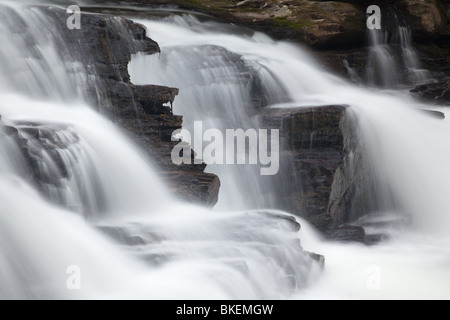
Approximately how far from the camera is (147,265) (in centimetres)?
578

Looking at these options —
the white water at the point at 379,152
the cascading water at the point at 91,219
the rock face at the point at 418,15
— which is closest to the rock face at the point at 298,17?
the white water at the point at 379,152

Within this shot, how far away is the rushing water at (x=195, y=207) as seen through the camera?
554 centimetres

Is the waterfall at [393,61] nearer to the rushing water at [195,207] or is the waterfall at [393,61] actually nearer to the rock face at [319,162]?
the rushing water at [195,207]

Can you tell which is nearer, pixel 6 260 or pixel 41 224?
pixel 6 260

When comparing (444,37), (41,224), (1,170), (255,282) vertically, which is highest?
(444,37)

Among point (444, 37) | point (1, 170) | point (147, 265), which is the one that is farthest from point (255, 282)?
point (444, 37)

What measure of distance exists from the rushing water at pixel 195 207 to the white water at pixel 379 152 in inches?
0.9

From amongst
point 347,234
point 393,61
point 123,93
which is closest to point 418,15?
point 393,61

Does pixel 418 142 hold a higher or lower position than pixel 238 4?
lower

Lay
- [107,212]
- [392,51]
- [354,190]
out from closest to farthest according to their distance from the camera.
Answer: [107,212] → [354,190] → [392,51]

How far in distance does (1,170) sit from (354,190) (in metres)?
5.21

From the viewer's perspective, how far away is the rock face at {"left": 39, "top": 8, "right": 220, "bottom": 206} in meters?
7.97

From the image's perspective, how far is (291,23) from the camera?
13.1 meters

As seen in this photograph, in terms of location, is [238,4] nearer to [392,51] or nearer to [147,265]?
[392,51]
